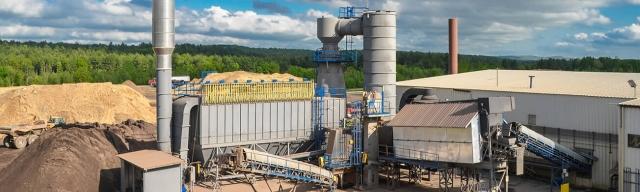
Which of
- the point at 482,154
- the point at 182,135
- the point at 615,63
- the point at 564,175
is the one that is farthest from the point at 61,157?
the point at 615,63

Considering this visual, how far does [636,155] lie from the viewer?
91.1 ft

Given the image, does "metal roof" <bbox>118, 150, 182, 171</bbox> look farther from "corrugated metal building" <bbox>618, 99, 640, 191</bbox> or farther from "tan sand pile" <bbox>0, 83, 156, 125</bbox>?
"tan sand pile" <bbox>0, 83, 156, 125</bbox>

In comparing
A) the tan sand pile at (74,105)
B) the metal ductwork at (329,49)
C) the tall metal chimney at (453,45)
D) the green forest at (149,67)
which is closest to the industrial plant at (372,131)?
the metal ductwork at (329,49)

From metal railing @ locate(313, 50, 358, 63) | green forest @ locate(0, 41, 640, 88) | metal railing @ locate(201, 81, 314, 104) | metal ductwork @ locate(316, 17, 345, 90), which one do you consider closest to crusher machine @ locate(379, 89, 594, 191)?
metal railing @ locate(201, 81, 314, 104)

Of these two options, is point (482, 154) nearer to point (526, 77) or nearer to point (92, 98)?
point (526, 77)

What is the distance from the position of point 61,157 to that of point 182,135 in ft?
17.5

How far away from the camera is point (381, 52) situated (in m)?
35.8

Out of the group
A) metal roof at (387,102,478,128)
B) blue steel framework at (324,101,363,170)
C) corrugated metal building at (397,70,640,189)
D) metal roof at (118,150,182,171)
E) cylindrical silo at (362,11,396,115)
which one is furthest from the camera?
cylindrical silo at (362,11,396,115)

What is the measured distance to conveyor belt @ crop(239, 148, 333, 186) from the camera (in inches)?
1095

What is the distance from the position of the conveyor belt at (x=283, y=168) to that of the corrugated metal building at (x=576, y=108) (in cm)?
1282

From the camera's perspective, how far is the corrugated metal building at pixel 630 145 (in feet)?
90.7

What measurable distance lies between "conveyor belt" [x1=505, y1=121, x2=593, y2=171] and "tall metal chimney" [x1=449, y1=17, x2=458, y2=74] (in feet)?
91.6

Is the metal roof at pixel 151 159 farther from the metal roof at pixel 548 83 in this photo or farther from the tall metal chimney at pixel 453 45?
the tall metal chimney at pixel 453 45

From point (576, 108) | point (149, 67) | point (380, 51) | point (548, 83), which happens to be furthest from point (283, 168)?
point (149, 67)
